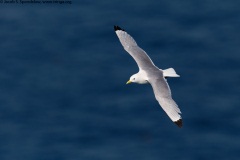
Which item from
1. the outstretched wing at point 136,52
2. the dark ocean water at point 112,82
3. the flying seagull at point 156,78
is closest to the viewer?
the flying seagull at point 156,78

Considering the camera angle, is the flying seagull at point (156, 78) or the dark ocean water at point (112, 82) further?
the dark ocean water at point (112, 82)

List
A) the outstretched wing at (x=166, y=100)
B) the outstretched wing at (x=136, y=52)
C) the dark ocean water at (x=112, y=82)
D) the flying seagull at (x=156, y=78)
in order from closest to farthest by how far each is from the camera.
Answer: the outstretched wing at (x=166, y=100) < the flying seagull at (x=156, y=78) < the outstretched wing at (x=136, y=52) < the dark ocean water at (x=112, y=82)

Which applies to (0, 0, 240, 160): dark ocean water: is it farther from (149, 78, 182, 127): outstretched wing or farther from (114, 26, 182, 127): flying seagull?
(149, 78, 182, 127): outstretched wing

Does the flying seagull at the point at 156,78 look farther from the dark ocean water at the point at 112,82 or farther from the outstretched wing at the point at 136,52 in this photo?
the dark ocean water at the point at 112,82

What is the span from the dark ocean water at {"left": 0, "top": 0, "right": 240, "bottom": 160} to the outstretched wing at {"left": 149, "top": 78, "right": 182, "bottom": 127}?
1038 centimetres

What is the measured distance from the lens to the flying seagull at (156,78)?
187ft

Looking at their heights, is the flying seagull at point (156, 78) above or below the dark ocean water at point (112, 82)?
below

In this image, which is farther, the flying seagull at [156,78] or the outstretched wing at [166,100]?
the flying seagull at [156,78]

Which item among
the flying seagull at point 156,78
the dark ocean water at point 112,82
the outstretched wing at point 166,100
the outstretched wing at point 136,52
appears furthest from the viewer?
the dark ocean water at point 112,82

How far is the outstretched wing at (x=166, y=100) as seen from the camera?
56438mm

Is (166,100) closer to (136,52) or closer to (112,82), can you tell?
(136,52)

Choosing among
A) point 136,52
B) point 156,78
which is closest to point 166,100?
point 156,78

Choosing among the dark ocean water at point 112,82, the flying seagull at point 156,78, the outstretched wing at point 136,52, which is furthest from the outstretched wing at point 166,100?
the dark ocean water at point 112,82

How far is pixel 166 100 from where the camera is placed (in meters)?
57.7
